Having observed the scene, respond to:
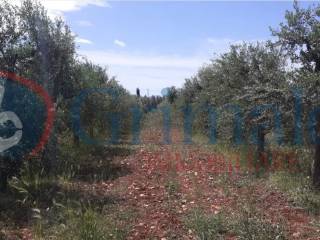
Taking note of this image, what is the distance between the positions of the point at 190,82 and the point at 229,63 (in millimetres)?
17374

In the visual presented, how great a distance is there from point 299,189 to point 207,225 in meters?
3.08

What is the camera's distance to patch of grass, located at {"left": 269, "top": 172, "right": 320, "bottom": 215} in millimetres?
7325

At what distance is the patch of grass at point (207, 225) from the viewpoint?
5.62 m

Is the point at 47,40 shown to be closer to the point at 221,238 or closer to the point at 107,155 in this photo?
the point at 107,155

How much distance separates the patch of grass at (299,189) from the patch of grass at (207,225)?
6.12 feet

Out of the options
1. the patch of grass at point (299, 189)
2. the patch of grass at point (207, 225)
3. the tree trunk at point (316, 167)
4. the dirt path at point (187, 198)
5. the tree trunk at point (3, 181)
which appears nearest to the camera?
the patch of grass at point (207, 225)

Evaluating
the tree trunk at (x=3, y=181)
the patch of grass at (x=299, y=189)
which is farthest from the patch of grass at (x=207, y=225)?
the tree trunk at (x=3, y=181)

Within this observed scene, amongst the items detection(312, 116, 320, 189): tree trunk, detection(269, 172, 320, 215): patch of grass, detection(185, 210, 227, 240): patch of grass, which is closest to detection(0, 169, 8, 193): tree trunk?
detection(185, 210, 227, 240): patch of grass

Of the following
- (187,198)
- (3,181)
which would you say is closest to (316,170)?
(187,198)

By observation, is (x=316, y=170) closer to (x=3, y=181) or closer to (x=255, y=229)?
(x=255, y=229)

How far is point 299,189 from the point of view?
27.1 feet

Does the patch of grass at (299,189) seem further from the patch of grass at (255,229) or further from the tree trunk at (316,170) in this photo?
the patch of grass at (255,229)

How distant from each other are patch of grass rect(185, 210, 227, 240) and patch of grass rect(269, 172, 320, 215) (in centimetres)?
187

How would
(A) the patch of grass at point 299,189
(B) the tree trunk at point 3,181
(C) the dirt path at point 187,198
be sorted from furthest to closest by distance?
(B) the tree trunk at point 3,181, (A) the patch of grass at point 299,189, (C) the dirt path at point 187,198
